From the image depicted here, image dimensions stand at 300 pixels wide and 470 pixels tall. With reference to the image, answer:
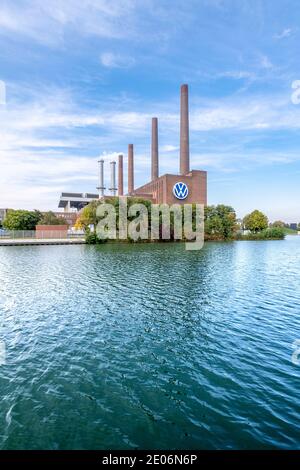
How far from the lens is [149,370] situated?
8.21 m

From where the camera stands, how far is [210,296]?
16.5 metres

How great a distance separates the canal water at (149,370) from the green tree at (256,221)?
83.5m

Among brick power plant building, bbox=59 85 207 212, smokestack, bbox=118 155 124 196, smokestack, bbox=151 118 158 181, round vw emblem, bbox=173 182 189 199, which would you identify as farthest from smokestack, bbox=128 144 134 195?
round vw emblem, bbox=173 182 189 199

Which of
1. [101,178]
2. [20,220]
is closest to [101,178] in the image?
[101,178]

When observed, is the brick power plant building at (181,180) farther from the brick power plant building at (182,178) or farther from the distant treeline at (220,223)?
the distant treeline at (220,223)

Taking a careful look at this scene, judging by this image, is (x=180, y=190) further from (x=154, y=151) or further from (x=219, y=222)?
(x=154, y=151)

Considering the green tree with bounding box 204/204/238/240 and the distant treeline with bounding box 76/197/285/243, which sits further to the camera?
the green tree with bounding box 204/204/238/240

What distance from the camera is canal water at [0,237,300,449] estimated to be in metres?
5.64

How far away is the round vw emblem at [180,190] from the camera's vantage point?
267 feet

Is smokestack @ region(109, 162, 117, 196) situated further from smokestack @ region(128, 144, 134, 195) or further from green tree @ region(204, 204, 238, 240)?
green tree @ region(204, 204, 238, 240)

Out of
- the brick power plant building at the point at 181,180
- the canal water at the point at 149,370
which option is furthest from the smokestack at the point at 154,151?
the canal water at the point at 149,370

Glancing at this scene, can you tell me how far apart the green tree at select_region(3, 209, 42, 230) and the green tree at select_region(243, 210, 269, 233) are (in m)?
72.4
